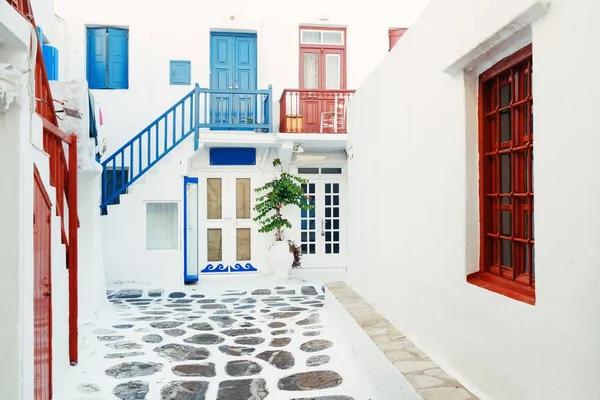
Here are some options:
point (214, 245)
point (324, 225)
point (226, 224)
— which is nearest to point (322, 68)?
point (324, 225)

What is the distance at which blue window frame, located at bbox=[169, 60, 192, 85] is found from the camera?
10.6 m

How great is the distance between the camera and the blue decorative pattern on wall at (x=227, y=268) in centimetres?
1069

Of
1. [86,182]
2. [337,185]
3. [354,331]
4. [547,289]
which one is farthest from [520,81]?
[337,185]

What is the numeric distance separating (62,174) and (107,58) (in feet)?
21.2

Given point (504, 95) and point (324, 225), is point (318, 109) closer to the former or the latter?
point (324, 225)

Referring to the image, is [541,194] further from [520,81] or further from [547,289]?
[520,81]

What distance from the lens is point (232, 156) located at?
35.4ft

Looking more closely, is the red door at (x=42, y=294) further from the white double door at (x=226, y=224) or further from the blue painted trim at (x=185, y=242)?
the white double door at (x=226, y=224)

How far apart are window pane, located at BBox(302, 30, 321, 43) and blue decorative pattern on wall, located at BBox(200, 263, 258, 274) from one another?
5339 millimetres

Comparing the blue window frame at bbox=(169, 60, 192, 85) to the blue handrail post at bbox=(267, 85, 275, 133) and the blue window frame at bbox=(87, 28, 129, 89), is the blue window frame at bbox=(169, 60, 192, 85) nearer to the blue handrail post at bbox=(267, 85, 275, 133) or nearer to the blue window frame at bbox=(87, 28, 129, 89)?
the blue window frame at bbox=(87, 28, 129, 89)

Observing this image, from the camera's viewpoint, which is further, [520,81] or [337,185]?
[337,185]

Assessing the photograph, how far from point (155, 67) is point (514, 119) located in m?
9.01

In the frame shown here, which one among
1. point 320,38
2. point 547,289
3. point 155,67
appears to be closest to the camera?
point 547,289

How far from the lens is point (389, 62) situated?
5348 millimetres
